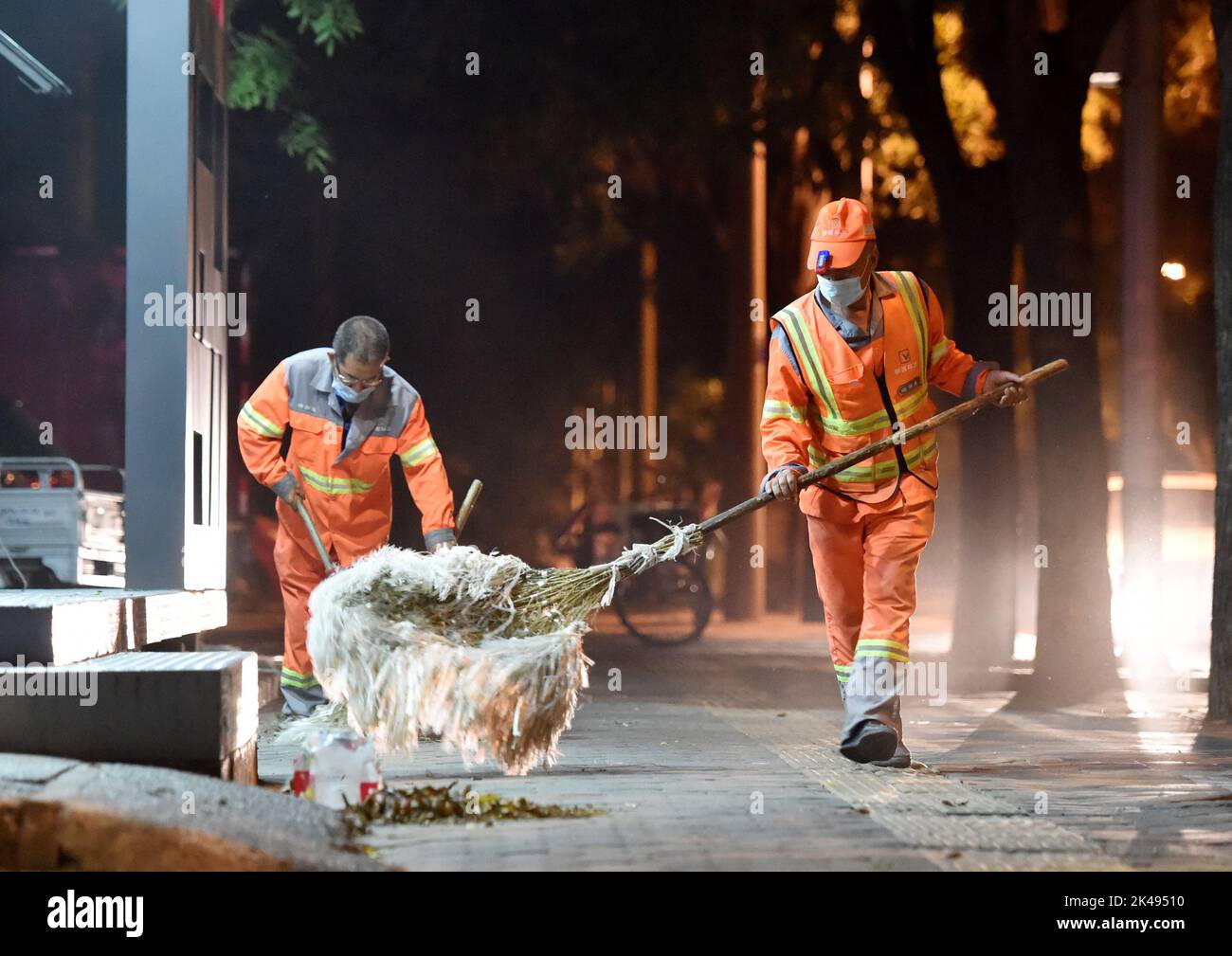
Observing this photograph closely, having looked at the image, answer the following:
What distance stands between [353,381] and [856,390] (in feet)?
8.06

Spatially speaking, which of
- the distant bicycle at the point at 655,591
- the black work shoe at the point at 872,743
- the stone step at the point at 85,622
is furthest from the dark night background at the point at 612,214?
the stone step at the point at 85,622

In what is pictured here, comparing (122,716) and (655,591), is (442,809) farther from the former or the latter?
(655,591)

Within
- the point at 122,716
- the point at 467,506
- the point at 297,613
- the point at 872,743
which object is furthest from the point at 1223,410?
the point at 122,716

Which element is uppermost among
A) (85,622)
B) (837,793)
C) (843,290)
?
(843,290)

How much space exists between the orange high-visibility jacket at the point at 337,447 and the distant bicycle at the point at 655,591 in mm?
6254

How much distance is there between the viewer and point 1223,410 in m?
9.32

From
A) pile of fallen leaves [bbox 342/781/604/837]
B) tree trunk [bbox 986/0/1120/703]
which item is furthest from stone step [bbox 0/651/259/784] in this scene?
tree trunk [bbox 986/0/1120/703]

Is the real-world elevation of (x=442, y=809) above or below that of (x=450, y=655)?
below

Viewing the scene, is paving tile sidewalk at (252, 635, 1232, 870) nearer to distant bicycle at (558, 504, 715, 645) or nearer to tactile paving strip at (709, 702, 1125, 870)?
tactile paving strip at (709, 702, 1125, 870)

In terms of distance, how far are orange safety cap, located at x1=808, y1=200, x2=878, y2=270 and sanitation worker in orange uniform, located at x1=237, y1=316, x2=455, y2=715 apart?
88.4 inches

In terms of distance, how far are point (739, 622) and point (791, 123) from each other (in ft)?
30.3
